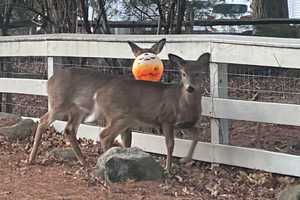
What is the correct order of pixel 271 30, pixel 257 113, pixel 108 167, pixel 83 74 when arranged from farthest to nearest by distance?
pixel 271 30 < pixel 83 74 < pixel 257 113 < pixel 108 167

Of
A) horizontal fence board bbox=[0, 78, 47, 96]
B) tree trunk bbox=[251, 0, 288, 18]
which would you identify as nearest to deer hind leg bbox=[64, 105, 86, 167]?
horizontal fence board bbox=[0, 78, 47, 96]

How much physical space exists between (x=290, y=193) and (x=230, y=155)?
1435mm

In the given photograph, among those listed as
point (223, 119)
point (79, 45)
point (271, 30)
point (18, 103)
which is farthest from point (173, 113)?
point (271, 30)

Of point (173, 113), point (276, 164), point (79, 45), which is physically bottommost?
point (276, 164)

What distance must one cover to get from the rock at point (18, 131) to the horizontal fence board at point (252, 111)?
118 inches

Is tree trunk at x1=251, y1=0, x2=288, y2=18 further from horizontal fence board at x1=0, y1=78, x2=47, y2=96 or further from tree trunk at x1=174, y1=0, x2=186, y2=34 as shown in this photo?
horizontal fence board at x1=0, y1=78, x2=47, y2=96

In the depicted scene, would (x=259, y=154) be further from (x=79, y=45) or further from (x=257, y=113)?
(x=79, y=45)

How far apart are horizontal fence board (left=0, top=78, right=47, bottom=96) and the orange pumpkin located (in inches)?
100

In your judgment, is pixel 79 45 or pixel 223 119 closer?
pixel 223 119

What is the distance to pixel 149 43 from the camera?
8906 millimetres

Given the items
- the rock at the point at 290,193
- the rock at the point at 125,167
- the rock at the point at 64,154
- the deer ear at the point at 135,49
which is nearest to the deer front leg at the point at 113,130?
the rock at the point at 125,167

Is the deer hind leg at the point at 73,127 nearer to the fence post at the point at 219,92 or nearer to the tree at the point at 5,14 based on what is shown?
the fence post at the point at 219,92

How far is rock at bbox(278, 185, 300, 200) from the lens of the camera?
21.6 feet

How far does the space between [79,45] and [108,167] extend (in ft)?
9.90
